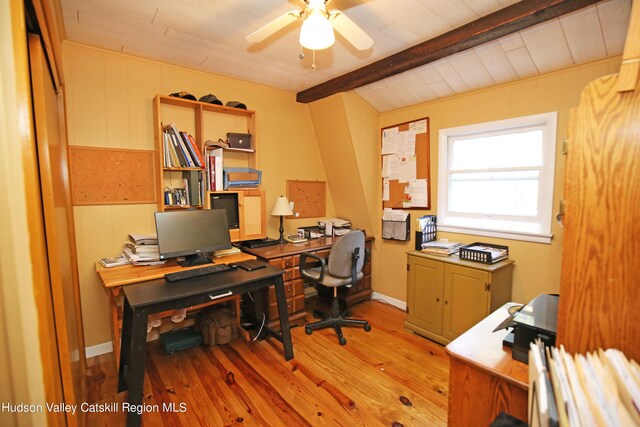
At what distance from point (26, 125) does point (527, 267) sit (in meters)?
3.09

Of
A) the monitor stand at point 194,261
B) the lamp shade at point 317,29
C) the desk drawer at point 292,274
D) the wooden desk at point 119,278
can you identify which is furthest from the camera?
the desk drawer at point 292,274

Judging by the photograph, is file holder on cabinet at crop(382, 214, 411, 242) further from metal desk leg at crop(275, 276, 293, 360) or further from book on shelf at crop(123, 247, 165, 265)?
book on shelf at crop(123, 247, 165, 265)

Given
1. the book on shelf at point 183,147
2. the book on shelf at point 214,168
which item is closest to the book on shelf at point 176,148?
the book on shelf at point 183,147

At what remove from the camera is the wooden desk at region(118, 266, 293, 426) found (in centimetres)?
169

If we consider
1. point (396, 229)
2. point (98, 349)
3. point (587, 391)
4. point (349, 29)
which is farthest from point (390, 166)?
point (98, 349)

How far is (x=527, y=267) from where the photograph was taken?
247 cm

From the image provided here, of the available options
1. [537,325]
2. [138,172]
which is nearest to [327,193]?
[138,172]

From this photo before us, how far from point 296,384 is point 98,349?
168cm

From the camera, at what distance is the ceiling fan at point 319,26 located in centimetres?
141

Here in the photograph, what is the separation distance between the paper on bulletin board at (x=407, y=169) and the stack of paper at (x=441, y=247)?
0.78m

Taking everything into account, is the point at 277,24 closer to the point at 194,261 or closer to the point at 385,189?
the point at 194,261

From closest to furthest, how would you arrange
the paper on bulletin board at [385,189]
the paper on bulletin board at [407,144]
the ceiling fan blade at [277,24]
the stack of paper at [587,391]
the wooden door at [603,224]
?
the stack of paper at [587,391]
the wooden door at [603,224]
the ceiling fan blade at [277,24]
the paper on bulletin board at [407,144]
the paper on bulletin board at [385,189]

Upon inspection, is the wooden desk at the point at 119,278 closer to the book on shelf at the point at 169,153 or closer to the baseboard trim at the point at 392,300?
the book on shelf at the point at 169,153

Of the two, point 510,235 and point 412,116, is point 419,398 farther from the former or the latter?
point 412,116
